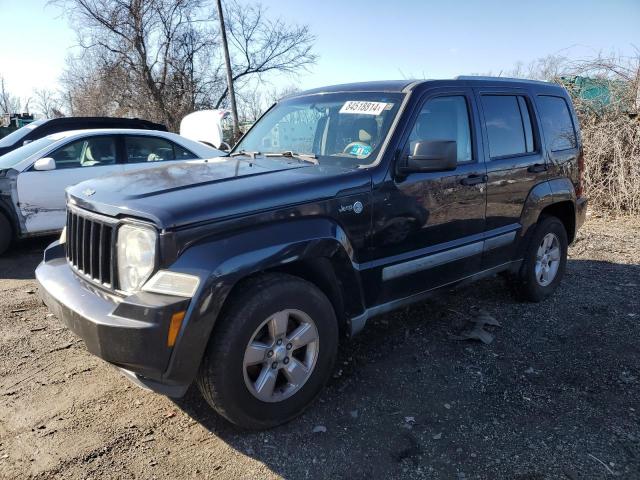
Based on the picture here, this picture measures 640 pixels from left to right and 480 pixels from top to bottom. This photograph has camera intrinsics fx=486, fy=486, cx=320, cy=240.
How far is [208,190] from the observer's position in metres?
2.65

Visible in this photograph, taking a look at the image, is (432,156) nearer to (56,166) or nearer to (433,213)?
(433,213)

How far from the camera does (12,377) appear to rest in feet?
10.9

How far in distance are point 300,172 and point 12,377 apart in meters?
2.42

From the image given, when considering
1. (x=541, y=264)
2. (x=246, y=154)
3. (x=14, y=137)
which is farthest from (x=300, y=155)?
(x=14, y=137)

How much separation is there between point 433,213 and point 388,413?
1.38m

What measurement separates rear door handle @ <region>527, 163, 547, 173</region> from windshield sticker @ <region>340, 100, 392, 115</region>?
1653mm

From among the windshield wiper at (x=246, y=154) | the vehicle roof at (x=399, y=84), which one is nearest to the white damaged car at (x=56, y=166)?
the windshield wiper at (x=246, y=154)

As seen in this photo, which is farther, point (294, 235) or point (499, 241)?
point (499, 241)

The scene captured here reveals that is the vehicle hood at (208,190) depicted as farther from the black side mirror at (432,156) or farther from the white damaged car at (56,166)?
the white damaged car at (56,166)

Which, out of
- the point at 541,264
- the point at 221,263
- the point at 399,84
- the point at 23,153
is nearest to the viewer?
the point at 221,263

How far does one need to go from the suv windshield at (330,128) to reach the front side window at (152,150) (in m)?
3.45

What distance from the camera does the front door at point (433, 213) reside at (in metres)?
3.17

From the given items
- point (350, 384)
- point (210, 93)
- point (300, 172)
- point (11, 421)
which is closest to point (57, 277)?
point (11, 421)

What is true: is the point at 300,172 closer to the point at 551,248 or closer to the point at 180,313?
the point at 180,313
